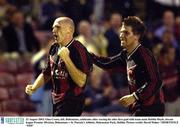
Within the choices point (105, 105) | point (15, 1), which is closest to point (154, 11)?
point (15, 1)

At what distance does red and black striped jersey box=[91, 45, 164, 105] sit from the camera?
26.9 feet

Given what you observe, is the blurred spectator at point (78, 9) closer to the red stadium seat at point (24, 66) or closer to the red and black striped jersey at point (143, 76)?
the red stadium seat at point (24, 66)

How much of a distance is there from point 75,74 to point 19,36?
562 cm

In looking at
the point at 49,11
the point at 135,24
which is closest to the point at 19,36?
the point at 49,11

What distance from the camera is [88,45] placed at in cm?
1268

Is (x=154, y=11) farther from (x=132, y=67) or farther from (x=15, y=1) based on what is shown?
(x=132, y=67)

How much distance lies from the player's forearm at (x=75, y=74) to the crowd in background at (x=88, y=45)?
11.7ft

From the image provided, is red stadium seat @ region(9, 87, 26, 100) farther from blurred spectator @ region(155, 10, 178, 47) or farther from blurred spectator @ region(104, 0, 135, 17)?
blurred spectator @ region(155, 10, 178, 47)

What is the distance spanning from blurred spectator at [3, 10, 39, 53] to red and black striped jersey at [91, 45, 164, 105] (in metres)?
5.29

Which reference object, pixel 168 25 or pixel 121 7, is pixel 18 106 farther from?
pixel 168 25

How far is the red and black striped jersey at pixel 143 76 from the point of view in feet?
26.9

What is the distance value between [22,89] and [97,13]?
2.60 m

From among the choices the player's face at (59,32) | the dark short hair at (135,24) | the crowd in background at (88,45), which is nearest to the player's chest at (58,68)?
the player's face at (59,32)

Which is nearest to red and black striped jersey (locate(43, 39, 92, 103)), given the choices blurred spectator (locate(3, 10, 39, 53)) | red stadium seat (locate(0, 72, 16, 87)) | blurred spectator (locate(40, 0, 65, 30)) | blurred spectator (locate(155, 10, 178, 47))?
red stadium seat (locate(0, 72, 16, 87))
